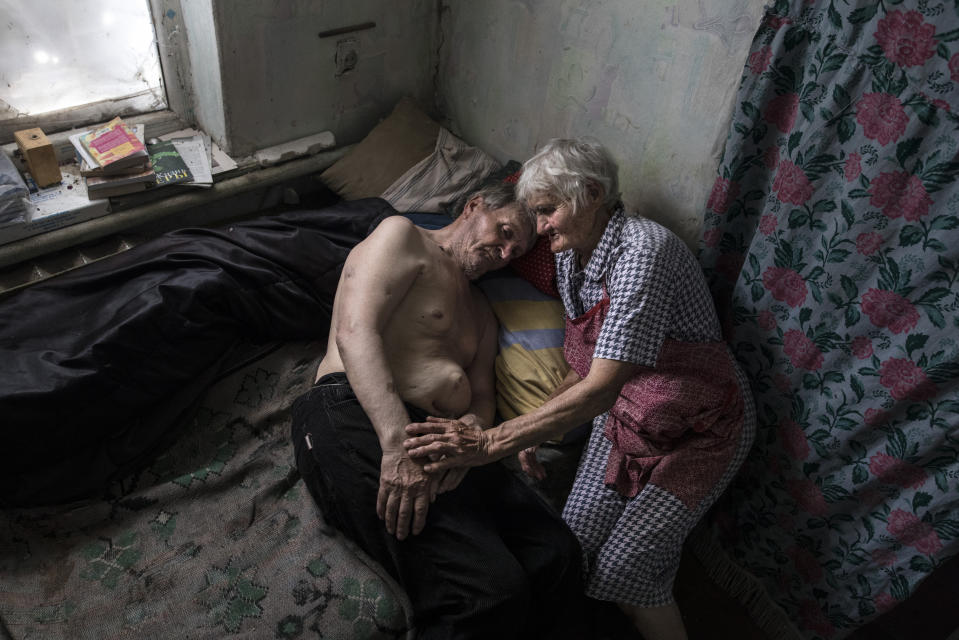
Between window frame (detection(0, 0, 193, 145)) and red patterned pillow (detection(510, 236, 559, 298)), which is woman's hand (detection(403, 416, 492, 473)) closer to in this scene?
red patterned pillow (detection(510, 236, 559, 298))

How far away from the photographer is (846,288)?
5.16ft

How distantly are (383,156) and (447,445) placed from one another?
1.30 meters

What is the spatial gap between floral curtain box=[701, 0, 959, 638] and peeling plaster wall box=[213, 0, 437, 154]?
56.4 inches

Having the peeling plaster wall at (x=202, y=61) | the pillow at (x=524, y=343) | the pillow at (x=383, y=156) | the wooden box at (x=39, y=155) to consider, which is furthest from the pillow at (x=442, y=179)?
the wooden box at (x=39, y=155)

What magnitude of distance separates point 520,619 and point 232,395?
98cm

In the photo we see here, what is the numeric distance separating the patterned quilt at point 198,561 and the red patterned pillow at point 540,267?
90 cm

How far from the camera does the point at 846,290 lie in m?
1.57

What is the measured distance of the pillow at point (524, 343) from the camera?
6.32 feet

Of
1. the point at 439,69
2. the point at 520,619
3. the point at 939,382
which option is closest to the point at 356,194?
the point at 439,69

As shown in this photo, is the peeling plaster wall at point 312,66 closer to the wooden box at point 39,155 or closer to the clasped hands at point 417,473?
the wooden box at point 39,155

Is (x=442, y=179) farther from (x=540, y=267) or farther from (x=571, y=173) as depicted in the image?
(x=571, y=173)

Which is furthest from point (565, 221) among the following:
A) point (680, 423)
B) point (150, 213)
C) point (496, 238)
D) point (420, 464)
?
point (150, 213)

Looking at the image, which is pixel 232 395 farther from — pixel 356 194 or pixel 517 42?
pixel 517 42

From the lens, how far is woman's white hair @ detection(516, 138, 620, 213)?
5.50 feet
